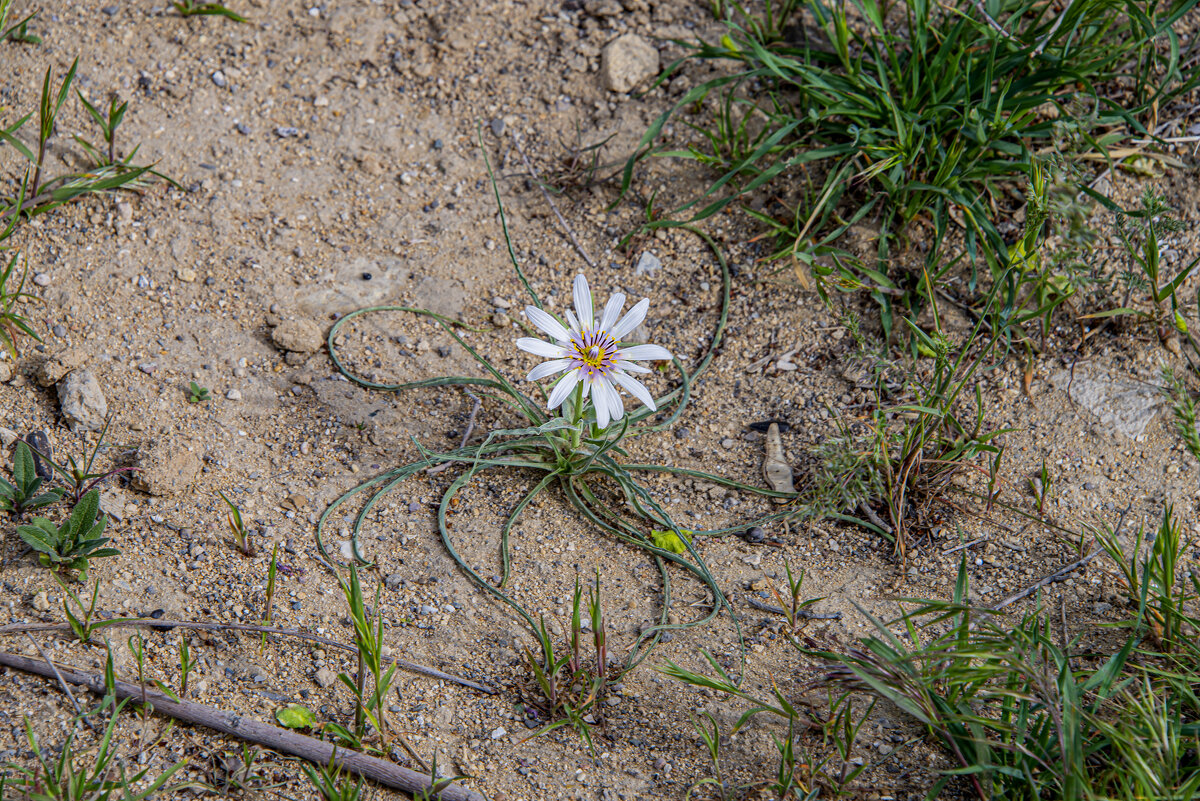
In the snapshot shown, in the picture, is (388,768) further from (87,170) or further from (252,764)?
(87,170)

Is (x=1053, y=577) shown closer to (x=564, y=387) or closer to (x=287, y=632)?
(x=564, y=387)

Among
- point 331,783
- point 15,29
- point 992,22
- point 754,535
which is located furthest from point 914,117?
point 15,29

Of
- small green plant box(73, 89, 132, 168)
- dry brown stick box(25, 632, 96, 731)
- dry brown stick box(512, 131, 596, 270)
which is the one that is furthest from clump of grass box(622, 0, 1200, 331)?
dry brown stick box(25, 632, 96, 731)

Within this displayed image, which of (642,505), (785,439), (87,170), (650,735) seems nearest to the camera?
(650,735)

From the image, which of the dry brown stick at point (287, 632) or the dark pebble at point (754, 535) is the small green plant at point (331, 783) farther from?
the dark pebble at point (754, 535)

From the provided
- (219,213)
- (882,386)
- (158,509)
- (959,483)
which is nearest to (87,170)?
(219,213)

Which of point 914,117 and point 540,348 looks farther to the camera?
point 914,117
